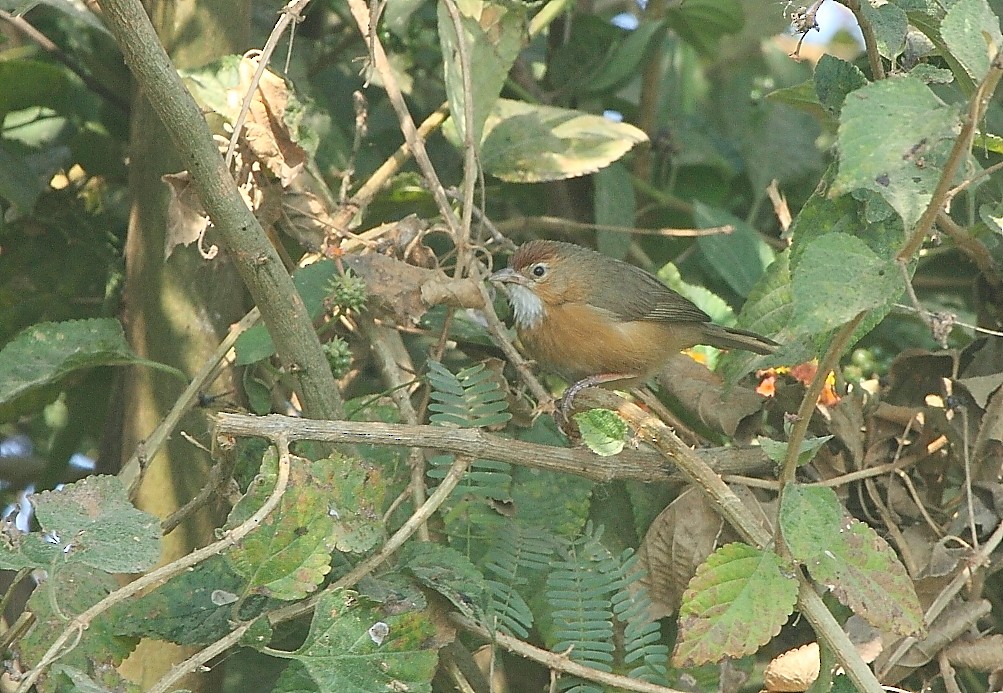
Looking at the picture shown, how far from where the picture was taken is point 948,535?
2.47 meters

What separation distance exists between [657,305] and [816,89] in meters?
1.43

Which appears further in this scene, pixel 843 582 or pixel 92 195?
pixel 92 195

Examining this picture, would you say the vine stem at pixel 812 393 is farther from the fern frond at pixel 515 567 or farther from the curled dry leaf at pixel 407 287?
the curled dry leaf at pixel 407 287

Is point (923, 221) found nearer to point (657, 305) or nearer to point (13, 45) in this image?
point (657, 305)

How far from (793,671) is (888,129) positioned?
123 cm

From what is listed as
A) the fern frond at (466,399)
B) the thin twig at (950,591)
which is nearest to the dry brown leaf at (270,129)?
the fern frond at (466,399)

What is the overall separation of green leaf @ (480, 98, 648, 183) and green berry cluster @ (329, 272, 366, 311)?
725mm

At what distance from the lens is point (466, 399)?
2486 millimetres

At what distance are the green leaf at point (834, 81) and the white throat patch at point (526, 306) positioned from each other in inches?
58.5

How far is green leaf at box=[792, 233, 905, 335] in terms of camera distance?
1.61 metres

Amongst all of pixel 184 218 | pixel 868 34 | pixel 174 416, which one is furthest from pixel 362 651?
pixel 868 34

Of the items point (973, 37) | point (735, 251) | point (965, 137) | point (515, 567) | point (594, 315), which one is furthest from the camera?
point (594, 315)

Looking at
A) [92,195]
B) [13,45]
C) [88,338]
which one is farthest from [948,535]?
[13,45]

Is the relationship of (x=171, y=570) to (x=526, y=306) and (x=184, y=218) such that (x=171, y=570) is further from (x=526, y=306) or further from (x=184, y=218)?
(x=526, y=306)
